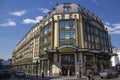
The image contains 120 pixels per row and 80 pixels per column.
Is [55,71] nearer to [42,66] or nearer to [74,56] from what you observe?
[74,56]

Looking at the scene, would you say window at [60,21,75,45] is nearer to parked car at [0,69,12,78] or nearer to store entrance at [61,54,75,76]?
store entrance at [61,54,75,76]

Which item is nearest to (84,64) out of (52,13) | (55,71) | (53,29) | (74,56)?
(74,56)

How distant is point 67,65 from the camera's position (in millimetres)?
61156

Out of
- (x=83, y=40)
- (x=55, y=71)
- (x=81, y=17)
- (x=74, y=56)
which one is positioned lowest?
(x=55, y=71)

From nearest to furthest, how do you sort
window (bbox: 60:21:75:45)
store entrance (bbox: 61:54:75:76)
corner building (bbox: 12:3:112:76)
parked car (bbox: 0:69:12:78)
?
1. parked car (bbox: 0:69:12:78)
2. store entrance (bbox: 61:54:75:76)
3. corner building (bbox: 12:3:112:76)
4. window (bbox: 60:21:75:45)

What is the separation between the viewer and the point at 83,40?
2489 inches

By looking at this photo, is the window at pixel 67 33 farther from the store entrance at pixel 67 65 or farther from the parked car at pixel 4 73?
the parked car at pixel 4 73

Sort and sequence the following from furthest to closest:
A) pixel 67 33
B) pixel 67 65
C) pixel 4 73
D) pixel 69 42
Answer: pixel 67 33
pixel 69 42
pixel 67 65
pixel 4 73

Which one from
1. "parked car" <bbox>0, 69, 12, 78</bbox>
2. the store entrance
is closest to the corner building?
the store entrance

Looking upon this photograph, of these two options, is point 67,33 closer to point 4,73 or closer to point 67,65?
point 67,65

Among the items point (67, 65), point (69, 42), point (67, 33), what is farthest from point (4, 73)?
point (67, 33)

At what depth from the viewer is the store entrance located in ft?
→ 200

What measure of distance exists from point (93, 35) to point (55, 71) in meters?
17.9

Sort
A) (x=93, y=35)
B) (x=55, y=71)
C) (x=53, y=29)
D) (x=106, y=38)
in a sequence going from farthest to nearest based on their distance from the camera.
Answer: (x=106, y=38), (x=93, y=35), (x=53, y=29), (x=55, y=71)
